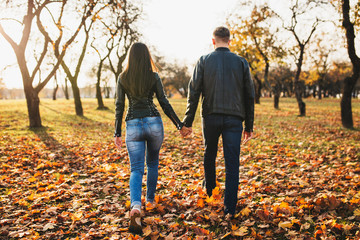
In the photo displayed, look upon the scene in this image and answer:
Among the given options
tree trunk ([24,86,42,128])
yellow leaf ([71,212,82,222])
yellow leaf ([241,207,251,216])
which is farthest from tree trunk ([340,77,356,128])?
tree trunk ([24,86,42,128])

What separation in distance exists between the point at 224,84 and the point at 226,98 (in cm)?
18

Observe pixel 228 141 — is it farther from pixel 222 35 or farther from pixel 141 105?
pixel 222 35

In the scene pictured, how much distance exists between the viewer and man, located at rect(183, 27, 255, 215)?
3.16 meters

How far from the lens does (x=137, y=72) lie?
10.1ft

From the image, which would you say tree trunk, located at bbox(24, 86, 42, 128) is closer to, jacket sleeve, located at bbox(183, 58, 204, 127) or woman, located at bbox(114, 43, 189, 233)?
woman, located at bbox(114, 43, 189, 233)

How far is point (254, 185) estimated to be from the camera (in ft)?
Answer: 15.1

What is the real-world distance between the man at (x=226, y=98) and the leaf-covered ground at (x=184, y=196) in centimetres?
59

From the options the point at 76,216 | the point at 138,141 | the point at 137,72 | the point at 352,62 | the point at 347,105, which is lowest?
the point at 76,216

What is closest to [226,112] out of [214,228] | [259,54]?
[214,228]

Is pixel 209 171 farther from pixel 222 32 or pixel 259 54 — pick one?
pixel 259 54

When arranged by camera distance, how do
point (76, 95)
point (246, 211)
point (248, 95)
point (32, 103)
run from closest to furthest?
point (248, 95)
point (246, 211)
point (32, 103)
point (76, 95)

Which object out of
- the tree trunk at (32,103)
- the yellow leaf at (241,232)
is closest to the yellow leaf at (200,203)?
the yellow leaf at (241,232)

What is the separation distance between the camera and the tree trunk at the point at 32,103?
11.7 metres

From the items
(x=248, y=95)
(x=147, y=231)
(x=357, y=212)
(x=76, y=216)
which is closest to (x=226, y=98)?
(x=248, y=95)
